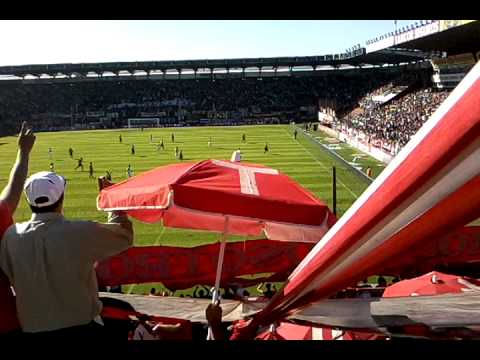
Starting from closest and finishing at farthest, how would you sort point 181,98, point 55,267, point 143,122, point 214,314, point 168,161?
1. point 55,267
2. point 214,314
3. point 168,161
4. point 143,122
5. point 181,98

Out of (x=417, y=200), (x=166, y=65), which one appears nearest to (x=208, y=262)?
(x=417, y=200)

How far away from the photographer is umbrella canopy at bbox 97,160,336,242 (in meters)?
2.43

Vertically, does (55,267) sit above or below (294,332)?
above

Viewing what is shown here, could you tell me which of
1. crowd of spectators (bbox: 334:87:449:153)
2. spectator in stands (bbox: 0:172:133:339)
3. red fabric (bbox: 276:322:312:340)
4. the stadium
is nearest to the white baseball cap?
spectator in stands (bbox: 0:172:133:339)

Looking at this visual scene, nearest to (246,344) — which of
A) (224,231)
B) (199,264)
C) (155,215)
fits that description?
(224,231)

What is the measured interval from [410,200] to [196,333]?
219 centimetres

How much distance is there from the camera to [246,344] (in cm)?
145

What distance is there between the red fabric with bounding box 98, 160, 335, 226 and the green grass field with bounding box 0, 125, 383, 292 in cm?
834

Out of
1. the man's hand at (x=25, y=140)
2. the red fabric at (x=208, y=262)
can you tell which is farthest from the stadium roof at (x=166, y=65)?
the man's hand at (x=25, y=140)

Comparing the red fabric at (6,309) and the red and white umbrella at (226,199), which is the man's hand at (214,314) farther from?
the red fabric at (6,309)

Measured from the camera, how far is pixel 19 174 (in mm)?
2242

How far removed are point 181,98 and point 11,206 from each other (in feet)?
222

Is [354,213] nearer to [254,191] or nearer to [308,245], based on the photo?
[254,191]

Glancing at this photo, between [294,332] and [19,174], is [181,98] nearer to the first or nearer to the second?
[294,332]
